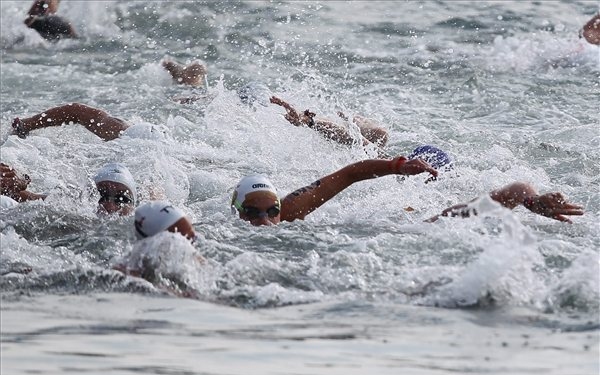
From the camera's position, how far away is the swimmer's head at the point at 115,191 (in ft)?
30.9

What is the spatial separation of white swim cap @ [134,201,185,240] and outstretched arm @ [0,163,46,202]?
1981 millimetres

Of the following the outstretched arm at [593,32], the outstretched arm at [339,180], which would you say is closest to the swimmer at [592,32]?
the outstretched arm at [593,32]

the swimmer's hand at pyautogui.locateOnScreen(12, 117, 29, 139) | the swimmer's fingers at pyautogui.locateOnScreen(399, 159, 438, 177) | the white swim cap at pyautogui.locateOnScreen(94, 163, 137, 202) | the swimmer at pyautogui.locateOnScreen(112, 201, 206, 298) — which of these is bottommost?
the swimmer's hand at pyautogui.locateOnScreen(12, 117, 29, 139)

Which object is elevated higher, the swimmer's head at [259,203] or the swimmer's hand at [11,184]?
the swimmer's head at [259,203]

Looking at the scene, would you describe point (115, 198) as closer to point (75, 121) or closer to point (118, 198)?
point (118, 198)

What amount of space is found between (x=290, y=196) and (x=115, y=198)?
4.32 feet

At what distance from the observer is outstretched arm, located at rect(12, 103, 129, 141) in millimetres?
11479

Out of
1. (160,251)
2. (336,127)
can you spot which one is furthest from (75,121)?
(160,251)

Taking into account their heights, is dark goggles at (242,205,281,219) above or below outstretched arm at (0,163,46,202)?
Result: above

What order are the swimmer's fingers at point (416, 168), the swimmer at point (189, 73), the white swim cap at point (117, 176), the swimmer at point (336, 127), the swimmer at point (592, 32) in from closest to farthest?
the swimmer's fingers at point (416, 168), the white swim cap at point (117, 176), the swimmer at point (336, 127), the swimmer at point (189, 73), the swimmer at point (592, 32)

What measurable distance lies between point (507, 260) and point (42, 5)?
12.2 meters

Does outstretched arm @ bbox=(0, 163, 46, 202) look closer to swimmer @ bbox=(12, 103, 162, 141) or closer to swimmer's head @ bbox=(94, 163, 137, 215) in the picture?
swimmer's head @ bbox=(94, 163, 137, 215)

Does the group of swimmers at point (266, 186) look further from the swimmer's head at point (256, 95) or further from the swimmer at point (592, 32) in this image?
the swimmer at point (592, 32)

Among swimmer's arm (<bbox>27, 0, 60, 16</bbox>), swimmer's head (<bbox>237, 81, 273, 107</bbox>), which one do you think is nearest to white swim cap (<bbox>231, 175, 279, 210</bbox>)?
swimmer's head (<bbox>237, 81, 273, 107</bbox>)
